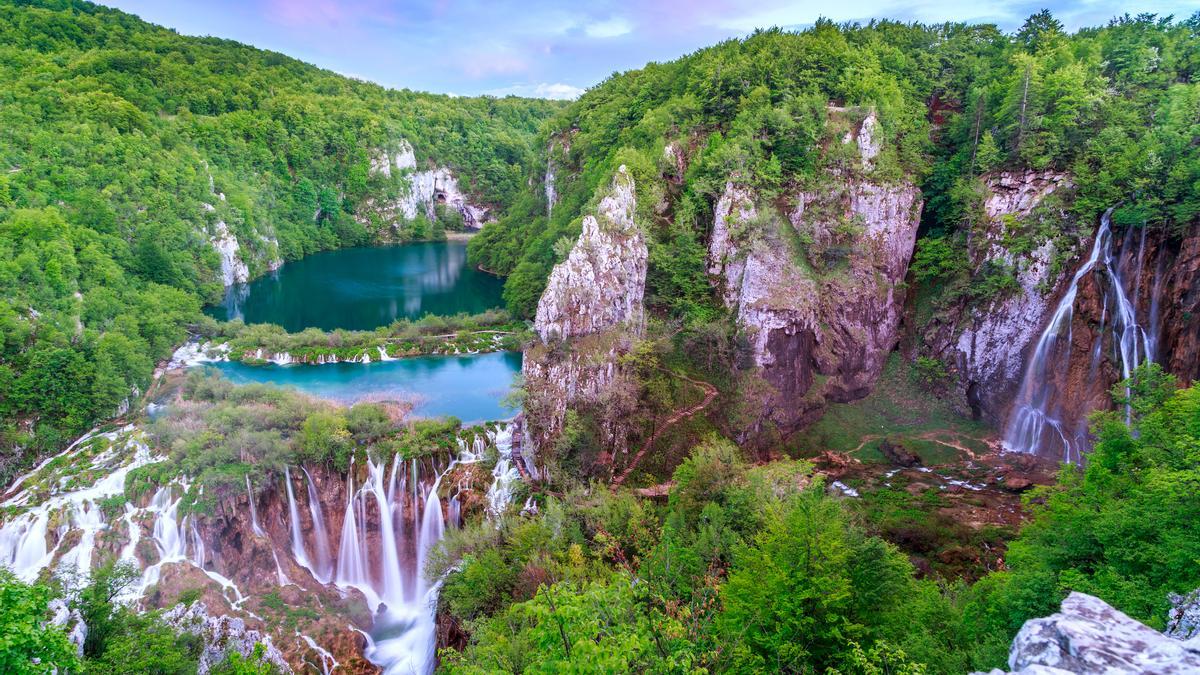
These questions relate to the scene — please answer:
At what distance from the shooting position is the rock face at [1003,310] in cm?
2592

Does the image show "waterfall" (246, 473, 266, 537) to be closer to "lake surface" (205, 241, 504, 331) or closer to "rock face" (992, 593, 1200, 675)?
"rock face" (992, 593, 1200, 675)

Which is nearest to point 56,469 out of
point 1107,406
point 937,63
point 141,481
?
point 141,481

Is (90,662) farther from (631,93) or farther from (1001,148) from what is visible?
(631,93)

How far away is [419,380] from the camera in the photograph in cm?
3575

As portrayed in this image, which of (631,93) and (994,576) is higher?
(631,93)

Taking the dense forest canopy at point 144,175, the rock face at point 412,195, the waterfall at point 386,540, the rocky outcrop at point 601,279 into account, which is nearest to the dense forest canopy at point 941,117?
the rocky outcrop at point 601,279

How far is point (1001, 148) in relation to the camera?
2898 centimetres

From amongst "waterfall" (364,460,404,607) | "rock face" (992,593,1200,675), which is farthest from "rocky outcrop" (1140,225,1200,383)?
"waterfall" (364,460,404,607)

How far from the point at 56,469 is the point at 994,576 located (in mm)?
31354

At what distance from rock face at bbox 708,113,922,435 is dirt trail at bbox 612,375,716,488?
2459 mm

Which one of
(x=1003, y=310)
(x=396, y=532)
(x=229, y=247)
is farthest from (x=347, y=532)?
(x=229, y=247)

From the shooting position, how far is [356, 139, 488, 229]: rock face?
8088 centimetres

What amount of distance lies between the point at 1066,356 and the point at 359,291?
173 feet

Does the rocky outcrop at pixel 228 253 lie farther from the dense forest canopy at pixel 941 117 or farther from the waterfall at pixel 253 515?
the waterfall at pixel 253 515
